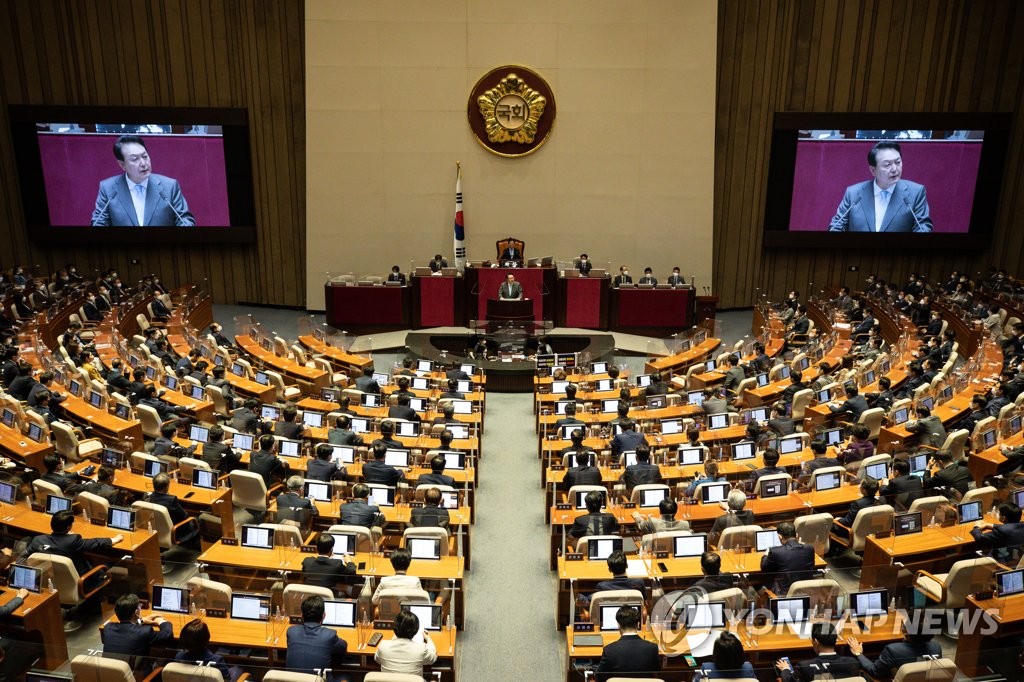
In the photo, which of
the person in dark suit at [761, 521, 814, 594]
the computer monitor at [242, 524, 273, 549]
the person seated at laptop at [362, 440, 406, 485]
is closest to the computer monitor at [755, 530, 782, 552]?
the person in dark suit at [761, 521, 814, 594]

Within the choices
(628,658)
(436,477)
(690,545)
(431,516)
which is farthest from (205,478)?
(628,658)

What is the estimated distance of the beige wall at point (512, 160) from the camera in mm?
20594

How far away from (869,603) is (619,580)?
6.57ft

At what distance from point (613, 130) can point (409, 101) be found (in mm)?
5300

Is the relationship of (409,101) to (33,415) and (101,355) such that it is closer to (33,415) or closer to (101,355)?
(101,355)

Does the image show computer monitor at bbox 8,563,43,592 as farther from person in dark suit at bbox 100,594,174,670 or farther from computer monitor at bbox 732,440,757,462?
computer monitor at bbox 732,440,757,462

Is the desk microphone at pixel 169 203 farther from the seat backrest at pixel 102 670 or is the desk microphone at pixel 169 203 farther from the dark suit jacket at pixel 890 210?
the seat backrest at pixel 102 670

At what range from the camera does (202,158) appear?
21.4 m

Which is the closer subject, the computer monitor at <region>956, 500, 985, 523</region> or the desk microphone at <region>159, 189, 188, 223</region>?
the computer monitor at <region>956, 500, 985, 523</region>

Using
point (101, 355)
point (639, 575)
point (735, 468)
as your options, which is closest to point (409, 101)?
point (101, 355)

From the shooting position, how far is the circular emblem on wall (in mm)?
20844

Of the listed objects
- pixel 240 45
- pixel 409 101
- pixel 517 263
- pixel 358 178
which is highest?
pixel 240 45

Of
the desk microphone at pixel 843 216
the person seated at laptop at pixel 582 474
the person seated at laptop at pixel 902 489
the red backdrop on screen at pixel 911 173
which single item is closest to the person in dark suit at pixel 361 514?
the person seated at laptop at pixel 582 474

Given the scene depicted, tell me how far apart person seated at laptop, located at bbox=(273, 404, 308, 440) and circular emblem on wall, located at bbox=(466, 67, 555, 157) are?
11.9 metres
